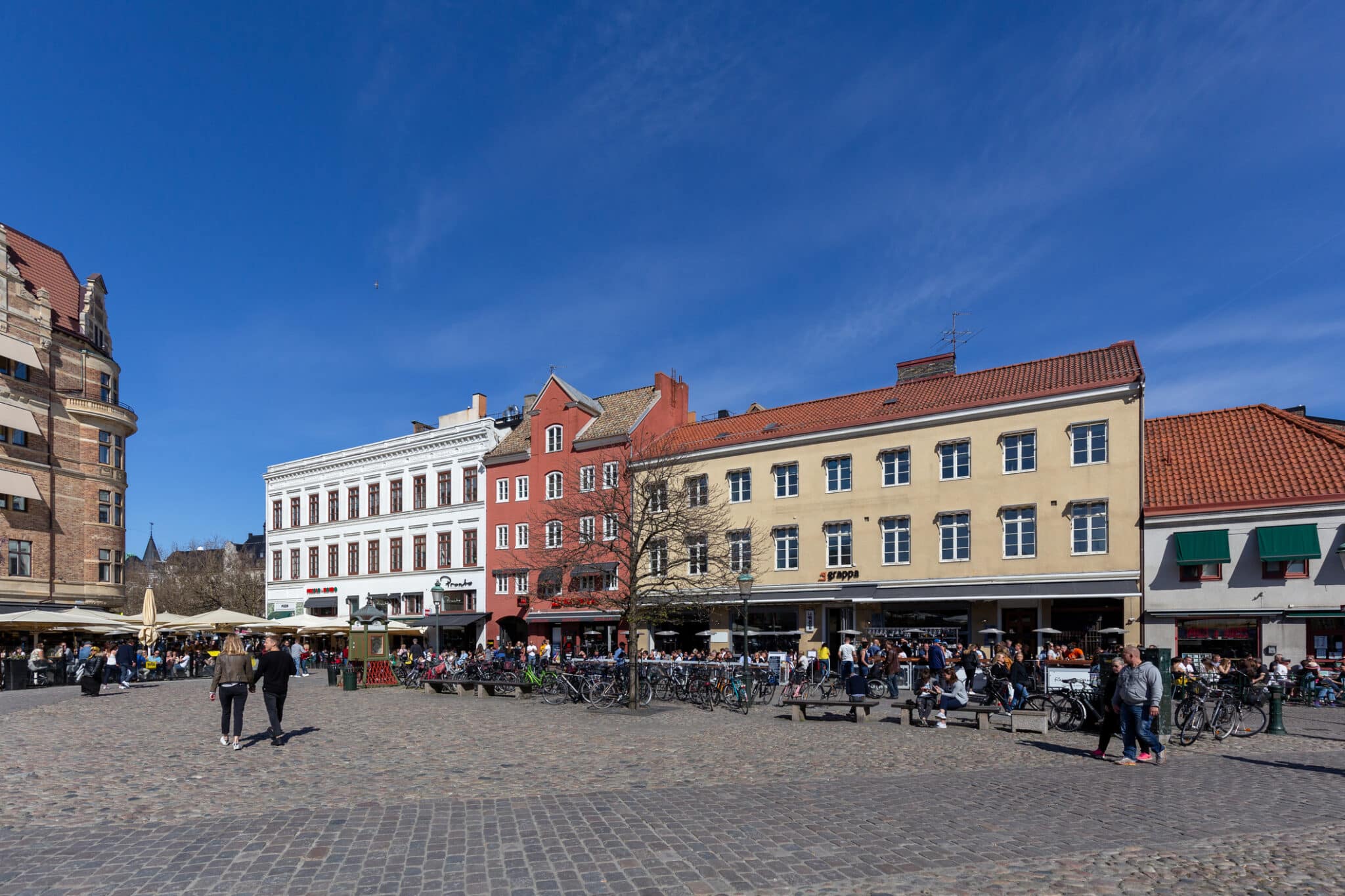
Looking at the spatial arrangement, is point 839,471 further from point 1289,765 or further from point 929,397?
point 1289,765

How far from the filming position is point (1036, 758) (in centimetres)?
1266

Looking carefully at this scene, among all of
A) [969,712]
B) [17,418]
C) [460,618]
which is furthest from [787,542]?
[17,418]

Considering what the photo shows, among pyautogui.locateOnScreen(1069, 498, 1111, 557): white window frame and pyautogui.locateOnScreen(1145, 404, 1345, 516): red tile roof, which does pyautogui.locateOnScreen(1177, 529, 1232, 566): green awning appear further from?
pyautogui.locateOnScreen(1069, 498, 1111, 557): white window frame

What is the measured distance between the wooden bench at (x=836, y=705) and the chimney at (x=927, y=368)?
1933 cm

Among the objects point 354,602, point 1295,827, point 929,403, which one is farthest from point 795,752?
point 354,602

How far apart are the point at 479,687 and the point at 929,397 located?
62.0 feet

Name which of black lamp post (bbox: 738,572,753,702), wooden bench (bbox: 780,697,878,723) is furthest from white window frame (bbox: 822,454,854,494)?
wooden bench (bbox: 780,697,878,723)

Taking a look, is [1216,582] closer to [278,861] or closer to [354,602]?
[278,861]

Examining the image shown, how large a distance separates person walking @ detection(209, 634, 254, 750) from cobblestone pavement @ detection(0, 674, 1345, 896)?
0.53m

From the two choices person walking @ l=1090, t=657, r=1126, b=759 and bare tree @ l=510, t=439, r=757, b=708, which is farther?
bare tree @ l=510, t=439, r=757, b=708

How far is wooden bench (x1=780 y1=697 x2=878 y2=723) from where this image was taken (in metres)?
17.0

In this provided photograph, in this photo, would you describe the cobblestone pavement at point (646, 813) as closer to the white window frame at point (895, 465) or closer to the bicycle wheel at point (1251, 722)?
the bicycle wheel at point (1251, 722)

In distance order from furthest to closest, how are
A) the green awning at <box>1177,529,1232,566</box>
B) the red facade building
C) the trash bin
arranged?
the red facade building → the trash bin → the green awning at <box>1177,529,1232,566</box>

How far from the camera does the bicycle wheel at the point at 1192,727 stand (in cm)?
1448
